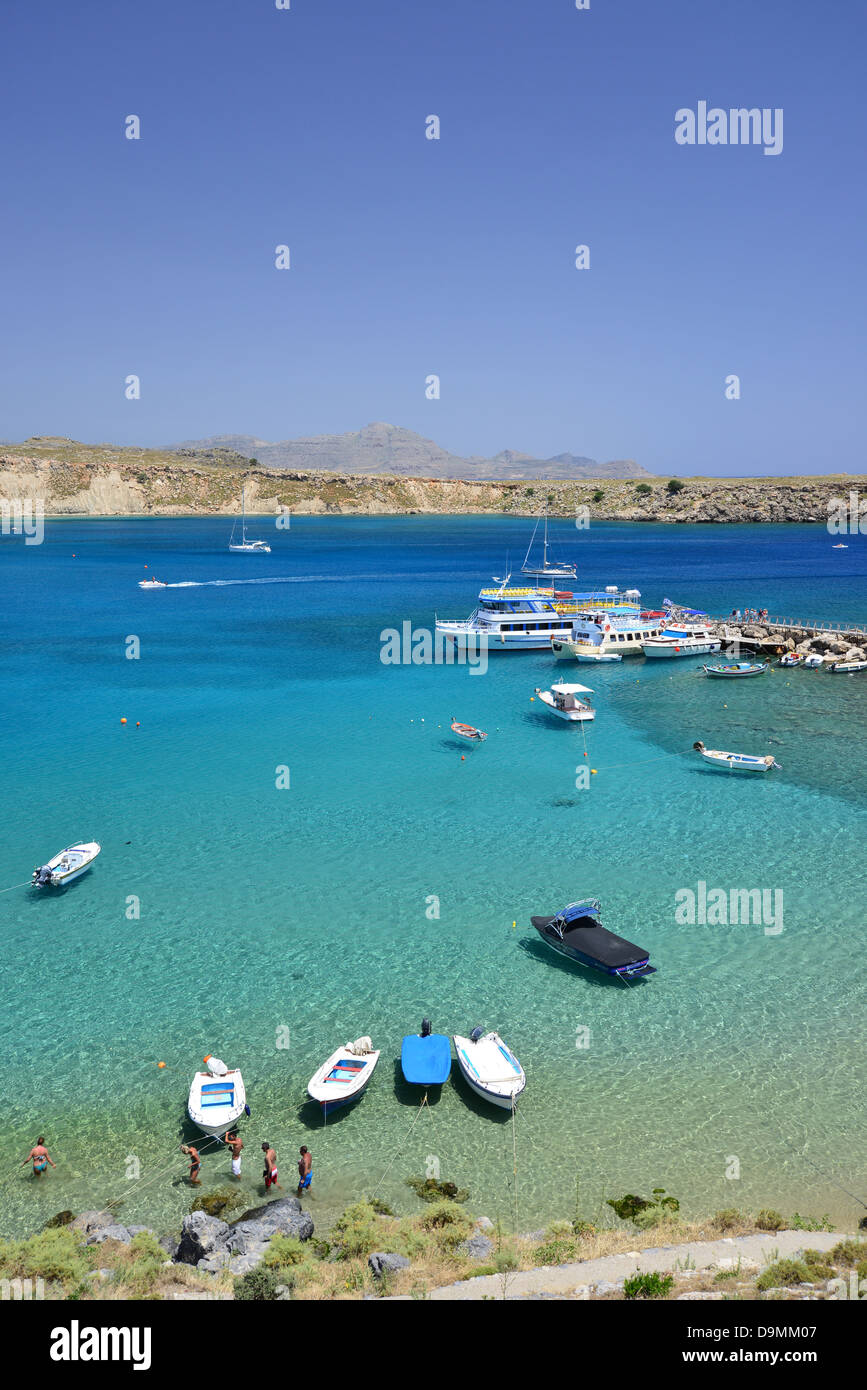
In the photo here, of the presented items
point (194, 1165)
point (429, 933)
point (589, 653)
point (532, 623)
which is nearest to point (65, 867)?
point (429, 933)

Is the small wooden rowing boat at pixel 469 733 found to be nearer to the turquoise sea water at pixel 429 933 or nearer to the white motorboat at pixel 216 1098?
the turquoise sea water at pixel 429 933

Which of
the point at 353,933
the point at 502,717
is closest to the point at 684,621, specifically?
the point at 502,717

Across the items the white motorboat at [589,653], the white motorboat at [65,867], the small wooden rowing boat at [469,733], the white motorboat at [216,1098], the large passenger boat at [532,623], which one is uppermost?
the large passenger boat at [532,623]

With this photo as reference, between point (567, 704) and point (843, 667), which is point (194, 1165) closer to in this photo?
point (567, 704)

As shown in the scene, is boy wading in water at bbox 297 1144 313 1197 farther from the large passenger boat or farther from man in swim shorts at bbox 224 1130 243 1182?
the large passenger boat

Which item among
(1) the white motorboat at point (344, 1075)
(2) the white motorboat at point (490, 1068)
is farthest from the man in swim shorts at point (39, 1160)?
(2) the white motorboat at point (490, 1068)

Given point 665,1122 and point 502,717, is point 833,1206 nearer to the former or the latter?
point 665,1122
